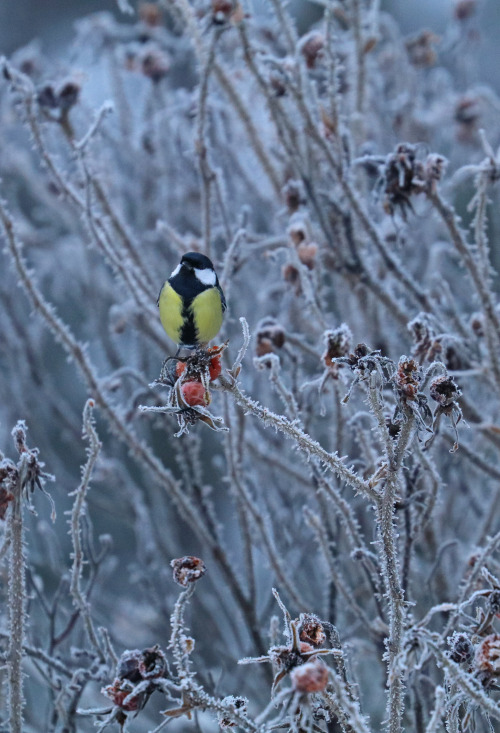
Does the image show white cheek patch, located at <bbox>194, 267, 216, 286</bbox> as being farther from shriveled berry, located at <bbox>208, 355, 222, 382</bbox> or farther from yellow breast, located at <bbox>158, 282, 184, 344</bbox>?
shriveled berry, located at <bbox>208, 355, 222, 382</bbox>

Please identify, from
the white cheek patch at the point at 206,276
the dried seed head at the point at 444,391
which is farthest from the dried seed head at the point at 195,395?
the white cheek patch at the point at 206,276

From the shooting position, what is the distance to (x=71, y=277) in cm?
316

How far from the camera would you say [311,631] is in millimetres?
982

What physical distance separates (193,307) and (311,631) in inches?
26.2

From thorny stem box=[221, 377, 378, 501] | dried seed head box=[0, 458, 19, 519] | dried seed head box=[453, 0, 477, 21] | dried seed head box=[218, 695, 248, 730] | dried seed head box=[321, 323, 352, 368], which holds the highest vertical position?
dried seed head box=[453, 0, 477, 21]

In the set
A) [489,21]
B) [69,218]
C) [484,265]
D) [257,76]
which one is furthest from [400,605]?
[489,21]

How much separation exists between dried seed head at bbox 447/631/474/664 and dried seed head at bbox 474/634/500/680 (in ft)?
0.11

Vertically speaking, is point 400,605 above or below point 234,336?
below

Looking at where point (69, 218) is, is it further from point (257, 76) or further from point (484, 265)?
point (484, 265)

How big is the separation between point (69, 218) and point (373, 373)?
235 cm

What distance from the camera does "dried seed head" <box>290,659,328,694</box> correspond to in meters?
0.79

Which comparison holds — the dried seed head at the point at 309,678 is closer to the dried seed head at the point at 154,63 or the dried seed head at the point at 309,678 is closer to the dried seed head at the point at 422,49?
the dried seed head at the point at 154,63

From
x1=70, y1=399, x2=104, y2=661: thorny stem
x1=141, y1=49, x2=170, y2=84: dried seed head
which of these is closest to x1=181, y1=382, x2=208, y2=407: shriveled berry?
x1=70, y1=399, x2=104, y2=661: thorny stem

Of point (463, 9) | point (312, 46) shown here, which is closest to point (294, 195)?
point (312, 46)
